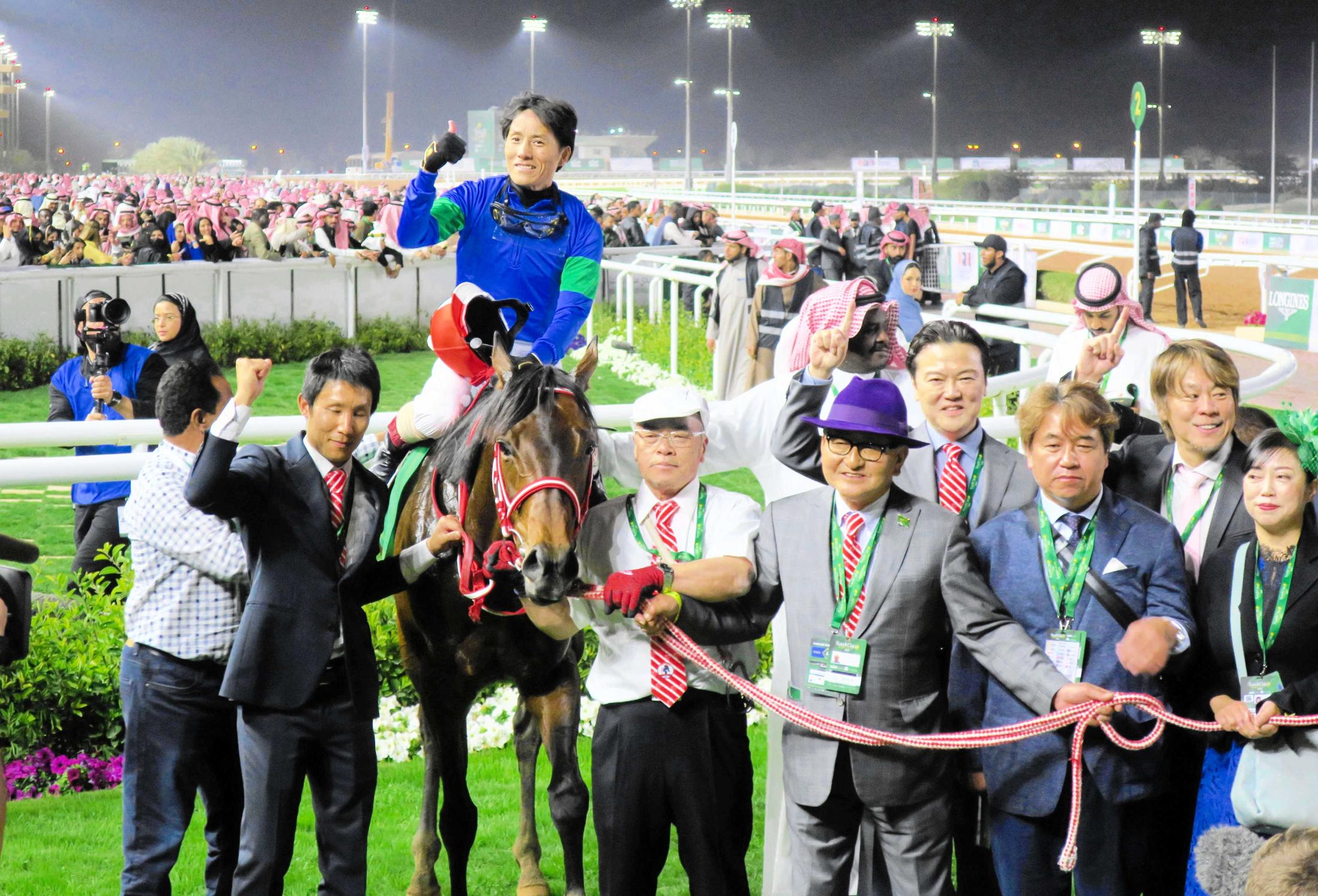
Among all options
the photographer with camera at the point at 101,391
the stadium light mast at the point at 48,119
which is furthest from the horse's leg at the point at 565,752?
the stadium light mast at the point at 48,119

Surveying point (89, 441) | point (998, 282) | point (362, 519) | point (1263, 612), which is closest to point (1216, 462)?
point (1263, 612)

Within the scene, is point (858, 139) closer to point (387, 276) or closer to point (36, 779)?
point (387, 276)

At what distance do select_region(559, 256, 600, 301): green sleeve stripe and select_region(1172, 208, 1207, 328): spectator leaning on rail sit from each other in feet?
48.0

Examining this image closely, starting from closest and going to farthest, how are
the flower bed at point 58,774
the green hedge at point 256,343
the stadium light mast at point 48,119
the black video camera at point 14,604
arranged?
the black video camera at point 14,604, the flower bed at point 58,774, the green hedge at point 256,343, the stadium light mast at point 48,119

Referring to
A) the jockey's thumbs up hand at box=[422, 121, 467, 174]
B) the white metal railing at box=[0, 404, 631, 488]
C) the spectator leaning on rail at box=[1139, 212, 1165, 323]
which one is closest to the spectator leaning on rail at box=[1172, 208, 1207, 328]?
the spectator leaning on rail at box=[1139, 212, 1165, 323]

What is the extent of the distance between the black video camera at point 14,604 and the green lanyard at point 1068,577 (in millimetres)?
2144

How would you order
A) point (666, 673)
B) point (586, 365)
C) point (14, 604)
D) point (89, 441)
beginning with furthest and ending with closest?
point (89, 441) < point (586, 365) < point (666, 673) < point (14, 604)

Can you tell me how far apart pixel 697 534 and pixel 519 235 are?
1.29m

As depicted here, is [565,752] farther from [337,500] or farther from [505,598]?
[337,500]

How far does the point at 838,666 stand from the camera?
292 centimetres

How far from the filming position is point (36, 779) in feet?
15.4

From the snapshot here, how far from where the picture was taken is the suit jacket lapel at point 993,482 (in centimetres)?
329

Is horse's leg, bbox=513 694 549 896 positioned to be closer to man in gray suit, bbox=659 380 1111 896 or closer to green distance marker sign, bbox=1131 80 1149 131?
man in gray suit, bbox=659 380 1111 896

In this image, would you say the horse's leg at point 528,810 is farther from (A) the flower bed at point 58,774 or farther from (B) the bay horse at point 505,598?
(A) the flower bed at point 58,774
